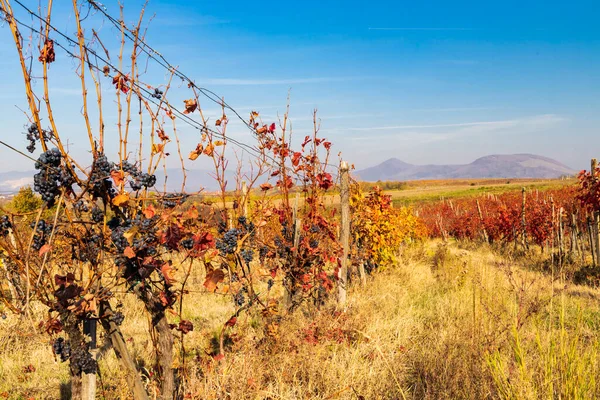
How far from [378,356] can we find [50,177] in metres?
3.51

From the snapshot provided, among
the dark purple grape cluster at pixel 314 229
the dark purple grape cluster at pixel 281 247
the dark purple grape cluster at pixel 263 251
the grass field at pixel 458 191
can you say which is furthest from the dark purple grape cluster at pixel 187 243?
the grass field at pixel 458 191

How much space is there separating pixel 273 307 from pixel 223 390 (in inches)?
46.4

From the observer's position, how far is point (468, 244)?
599 inches

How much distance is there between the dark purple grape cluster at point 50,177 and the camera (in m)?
2.14

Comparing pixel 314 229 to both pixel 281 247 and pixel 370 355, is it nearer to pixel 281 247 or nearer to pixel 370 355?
pixel 281 247

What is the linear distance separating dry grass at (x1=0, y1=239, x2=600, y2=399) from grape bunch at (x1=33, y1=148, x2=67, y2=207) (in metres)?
0.82

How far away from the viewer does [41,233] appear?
2266 millimetres

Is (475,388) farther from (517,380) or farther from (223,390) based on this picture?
(223,390)

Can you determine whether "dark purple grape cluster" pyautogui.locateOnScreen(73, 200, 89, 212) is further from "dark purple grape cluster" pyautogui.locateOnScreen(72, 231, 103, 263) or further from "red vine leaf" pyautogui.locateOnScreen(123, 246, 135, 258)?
"red vine leaf" pyautogui.locateOnScreen(123, 246, 135, 258)

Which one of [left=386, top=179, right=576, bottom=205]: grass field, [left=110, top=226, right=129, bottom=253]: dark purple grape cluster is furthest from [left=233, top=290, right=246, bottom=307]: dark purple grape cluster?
[left=386, top=179, right=576, bottom=205]: grass field

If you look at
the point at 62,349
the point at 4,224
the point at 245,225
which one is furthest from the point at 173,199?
the point at 245,225

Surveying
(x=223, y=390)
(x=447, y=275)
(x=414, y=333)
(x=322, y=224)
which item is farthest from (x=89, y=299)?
(x=447, y=275)

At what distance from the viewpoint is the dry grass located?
3.09 meters


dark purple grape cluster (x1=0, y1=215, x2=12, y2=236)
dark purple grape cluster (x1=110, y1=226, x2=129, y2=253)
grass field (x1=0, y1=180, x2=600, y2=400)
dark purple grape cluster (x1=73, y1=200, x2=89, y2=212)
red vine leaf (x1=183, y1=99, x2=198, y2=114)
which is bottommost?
grass field (x1=0, y1=180, x2=600, y2=400)
